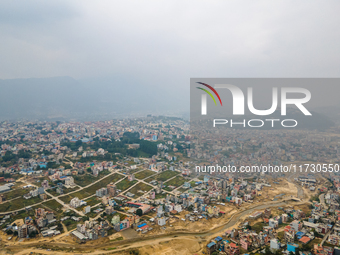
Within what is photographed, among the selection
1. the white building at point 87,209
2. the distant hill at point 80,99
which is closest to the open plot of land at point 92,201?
the white building at point 87,209

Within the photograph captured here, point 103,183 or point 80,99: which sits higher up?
point 80,99

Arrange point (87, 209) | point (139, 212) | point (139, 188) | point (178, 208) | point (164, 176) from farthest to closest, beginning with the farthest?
point (164, 176), point (139, 188), point (178, 208), point (87, 209), point (139, 212)

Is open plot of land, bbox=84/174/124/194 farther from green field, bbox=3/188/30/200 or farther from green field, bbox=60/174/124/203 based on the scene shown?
green field, bbox=3/188/30/200

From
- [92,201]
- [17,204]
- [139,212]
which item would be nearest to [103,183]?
[92,201]

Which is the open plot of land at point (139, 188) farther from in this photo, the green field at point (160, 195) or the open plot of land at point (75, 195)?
the open plot of land at point (75, 195)

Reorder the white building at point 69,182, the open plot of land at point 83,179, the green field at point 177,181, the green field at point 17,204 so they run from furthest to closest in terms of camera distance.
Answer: the green field at point 177,181
the open plot of land at point 83,179
the white building at point 69,182
the green field at point 17,204

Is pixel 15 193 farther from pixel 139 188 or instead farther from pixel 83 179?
pixel 139 188
